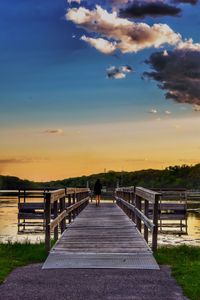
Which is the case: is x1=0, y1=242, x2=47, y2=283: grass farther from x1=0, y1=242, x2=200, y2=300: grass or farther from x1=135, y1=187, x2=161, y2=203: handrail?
x1=135, y1=187, x2=161, y2=203: handrail

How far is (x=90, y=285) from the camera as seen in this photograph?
877 centimetres

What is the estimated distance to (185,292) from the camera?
8.46m

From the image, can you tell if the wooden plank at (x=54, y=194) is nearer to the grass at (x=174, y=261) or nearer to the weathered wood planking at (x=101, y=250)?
the weathered wood planking at (x=101, y=250)

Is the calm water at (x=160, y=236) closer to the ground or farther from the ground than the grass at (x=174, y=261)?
closer to the ground

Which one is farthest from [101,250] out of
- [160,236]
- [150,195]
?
[160,236]

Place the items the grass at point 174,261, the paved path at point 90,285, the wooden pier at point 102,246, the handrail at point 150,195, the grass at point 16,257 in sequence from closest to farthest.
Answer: the paved path at point 90,285, the grass at point 174,261, the grass at point 16,257, the wooden pier at point 102,246, the handrail at point 150,195

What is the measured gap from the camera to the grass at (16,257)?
35.0ft

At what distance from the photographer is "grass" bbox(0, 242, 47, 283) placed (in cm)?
1065

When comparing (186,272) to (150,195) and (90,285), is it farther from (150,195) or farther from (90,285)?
(150,195)

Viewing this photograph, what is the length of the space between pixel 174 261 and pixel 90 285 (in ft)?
13.0

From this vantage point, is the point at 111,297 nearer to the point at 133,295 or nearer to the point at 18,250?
the point at 133,295

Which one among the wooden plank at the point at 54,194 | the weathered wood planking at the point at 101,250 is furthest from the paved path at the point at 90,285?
the wooden plank at the point at 54,194

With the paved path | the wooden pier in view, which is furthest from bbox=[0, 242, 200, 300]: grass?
the wooden pier

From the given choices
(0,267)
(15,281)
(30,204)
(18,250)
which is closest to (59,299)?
(15,281)
